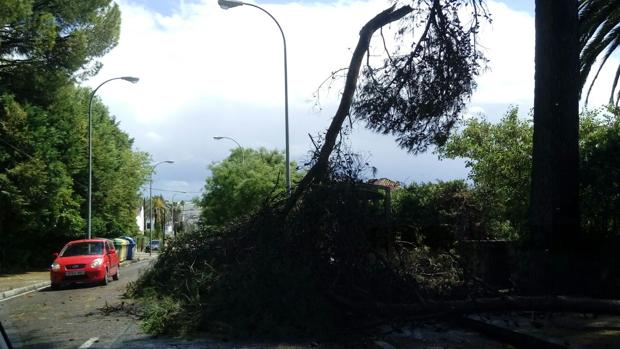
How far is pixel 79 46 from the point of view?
1062 inches

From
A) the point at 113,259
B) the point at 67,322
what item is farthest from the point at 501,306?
the point at 113,259

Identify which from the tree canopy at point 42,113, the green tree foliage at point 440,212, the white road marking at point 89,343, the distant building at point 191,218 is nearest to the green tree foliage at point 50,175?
the tree canopy at point 42,113

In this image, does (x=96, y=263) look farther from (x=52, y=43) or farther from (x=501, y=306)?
(x=501, y=306)

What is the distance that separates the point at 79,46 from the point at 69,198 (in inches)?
295

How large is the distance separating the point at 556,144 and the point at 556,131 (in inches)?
9.6

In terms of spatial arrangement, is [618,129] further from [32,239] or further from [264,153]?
[264,153]

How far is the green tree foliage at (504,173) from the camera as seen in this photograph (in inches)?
593

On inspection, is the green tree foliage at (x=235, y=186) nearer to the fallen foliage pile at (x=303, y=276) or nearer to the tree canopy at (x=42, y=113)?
the tree canopy at (x=42, y=113)

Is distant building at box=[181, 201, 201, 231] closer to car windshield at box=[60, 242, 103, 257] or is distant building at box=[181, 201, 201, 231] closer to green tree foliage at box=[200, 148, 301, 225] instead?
green tree foliage at box=[200, 148, 301, 225]

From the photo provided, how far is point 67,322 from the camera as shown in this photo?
1148cm

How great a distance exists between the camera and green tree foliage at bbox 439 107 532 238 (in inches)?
593

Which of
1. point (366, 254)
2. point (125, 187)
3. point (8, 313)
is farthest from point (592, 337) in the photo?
point (125, 187)

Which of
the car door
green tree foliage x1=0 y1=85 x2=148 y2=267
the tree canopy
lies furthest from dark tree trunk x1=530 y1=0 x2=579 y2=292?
green tree foliage x1=0 y1=85 x2=148 y2=267

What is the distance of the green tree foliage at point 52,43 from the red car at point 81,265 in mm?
9389
